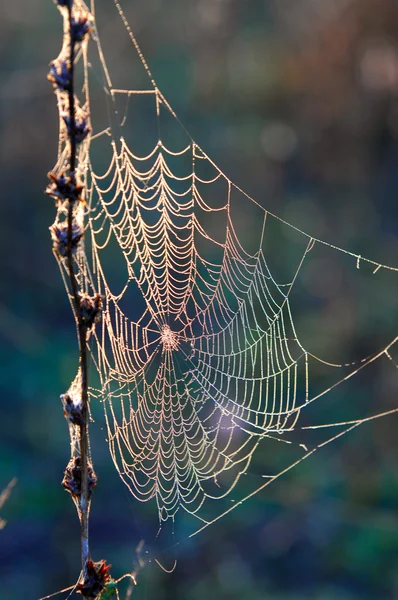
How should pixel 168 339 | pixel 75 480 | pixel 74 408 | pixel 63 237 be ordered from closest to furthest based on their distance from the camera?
pixel 63 237 < pixel 74 408 < pixel 75 480 < pixel 168 339

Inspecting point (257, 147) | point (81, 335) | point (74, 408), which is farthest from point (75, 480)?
point (257, 147)

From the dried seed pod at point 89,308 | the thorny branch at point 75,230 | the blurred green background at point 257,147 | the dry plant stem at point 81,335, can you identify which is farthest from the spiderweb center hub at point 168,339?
the blurred green background at point 257,147

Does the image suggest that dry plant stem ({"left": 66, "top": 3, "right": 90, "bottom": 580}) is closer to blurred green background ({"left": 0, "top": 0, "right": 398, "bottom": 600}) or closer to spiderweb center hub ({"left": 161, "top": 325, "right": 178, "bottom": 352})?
spiderweb center hub ({"left": 161, "top": 325, "right": 178, "bottom": 352})

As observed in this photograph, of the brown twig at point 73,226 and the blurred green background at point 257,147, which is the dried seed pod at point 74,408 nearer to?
the brown twig at point 73,226

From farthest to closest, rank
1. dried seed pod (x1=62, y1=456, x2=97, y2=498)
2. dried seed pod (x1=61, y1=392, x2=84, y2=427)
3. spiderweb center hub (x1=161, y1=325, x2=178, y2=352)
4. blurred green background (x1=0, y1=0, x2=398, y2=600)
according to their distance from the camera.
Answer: blurred green background (x1=0, y1=0, x2=398, y2=600) < spiderweb center hub (x1=161, y1=325, x2=178, y2=352) < dried seed pod (x1=62, y1=456, x2=97, y2=498) < dried seed pod (x1=61, y1=392, x2=84, y2=427)

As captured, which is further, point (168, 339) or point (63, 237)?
point (168, 339)

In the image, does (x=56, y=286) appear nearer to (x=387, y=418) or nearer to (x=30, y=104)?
(x=30, y=104)

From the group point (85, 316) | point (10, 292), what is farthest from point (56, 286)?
point (85, 316)

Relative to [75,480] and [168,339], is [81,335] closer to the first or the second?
[75,480]

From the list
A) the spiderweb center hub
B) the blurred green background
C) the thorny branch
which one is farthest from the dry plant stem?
the blurred green background
